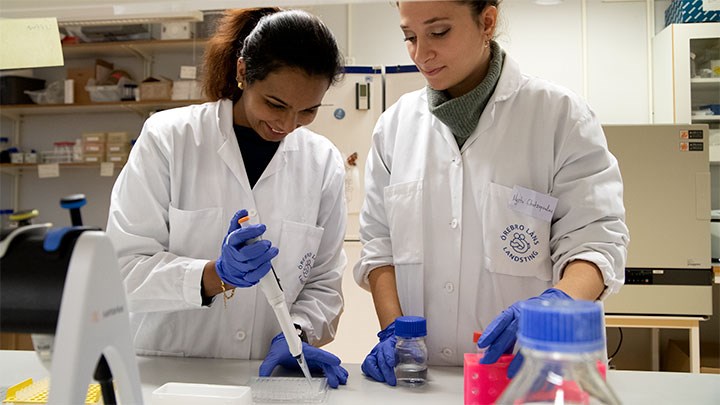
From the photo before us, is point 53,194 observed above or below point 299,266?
above

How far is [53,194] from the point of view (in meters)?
4.20

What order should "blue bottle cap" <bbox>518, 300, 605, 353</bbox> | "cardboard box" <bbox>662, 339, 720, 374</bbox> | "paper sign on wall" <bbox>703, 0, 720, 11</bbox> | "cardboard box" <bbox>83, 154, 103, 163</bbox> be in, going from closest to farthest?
"blue bottle cap" <bbox>518, 300, 605, 353</bbox> → "paper sign on wall" <bbox>703, 0, 720, 11</bbox> → "cardboard box" <bbox>662, 339, 720, 374</bbox> → "cardboard box" <bbox>83, 154, 103, 163</bbox>

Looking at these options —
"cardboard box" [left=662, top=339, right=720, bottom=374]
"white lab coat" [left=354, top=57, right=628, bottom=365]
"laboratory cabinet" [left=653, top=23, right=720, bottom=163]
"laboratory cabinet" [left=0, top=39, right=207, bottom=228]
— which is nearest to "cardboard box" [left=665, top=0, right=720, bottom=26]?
"laboratory cabinet" [left=653, top=23, right=720, bottom=163]

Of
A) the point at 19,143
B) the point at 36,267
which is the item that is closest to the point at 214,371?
the point at 36,267

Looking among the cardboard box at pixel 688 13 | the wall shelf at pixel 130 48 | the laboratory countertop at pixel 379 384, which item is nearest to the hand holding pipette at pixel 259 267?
the laboratory countertop at pixel 379 384

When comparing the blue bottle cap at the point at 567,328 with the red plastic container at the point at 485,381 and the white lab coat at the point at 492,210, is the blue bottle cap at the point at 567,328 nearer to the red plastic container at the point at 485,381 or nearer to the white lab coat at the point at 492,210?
the red plastic container at the point at 485,381

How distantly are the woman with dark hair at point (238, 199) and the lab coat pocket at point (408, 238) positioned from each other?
18 centimetres

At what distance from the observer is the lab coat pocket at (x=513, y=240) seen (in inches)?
49.9

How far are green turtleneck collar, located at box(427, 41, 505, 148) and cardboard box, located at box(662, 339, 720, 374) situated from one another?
2615 mm

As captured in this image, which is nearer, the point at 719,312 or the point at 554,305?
the point at 554,305

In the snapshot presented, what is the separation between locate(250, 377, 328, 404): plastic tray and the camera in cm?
96

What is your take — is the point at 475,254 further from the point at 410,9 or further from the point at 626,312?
the point at 626,312

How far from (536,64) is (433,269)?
309 cm

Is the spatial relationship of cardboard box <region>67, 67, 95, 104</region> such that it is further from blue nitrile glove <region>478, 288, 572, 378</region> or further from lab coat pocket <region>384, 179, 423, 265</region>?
blue nitrile glove <region>478, 288, 572, 378</region>
